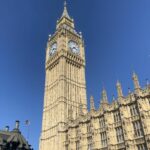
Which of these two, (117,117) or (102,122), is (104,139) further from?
(117,117)

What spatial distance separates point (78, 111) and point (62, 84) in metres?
11.1

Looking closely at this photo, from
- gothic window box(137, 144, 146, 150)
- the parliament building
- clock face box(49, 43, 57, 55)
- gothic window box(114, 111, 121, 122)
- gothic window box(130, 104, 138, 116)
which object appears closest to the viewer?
gothic window box(137, 144, 146, 150)

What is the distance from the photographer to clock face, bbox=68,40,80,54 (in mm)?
93094

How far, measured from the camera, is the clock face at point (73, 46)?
3665 inches

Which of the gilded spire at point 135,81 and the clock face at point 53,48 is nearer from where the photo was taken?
the gilded spire at point 135,81

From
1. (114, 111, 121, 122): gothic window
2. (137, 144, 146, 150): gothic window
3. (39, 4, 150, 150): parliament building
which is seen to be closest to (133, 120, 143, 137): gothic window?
(39, 4, 150, 150): parliament building

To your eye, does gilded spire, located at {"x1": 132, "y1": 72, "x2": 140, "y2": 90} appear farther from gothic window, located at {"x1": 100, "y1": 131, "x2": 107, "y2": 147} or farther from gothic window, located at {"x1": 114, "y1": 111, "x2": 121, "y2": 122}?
gothic window, located at {"x1": 100, "y1": 131, "x2": 107, "y2": 147}

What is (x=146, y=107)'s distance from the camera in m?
48.5

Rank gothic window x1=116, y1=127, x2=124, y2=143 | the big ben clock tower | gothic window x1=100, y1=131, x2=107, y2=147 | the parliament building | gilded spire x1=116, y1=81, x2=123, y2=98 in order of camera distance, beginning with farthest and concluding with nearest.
Answer: the big ben clock tower → gothic window x1=100, y1=131, x2=107, y2=147 → gilded spire x1=116, y1=81, x2=123, y2=98 → gothic window x1=116, y1=127, x2=124, y2=143 → the parliament building

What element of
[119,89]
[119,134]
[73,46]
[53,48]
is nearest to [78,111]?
[119,89]

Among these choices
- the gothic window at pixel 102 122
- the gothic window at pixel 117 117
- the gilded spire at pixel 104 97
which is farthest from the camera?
the gilded spire at pixel 104 97

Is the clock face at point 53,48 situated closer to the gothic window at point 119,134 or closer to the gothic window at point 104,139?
the gothic window at point 104,139

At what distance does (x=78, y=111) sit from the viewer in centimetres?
7819

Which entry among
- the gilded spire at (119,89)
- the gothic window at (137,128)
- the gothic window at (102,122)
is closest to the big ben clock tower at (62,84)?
the gothic window at (102,122)
